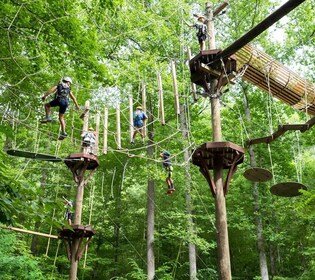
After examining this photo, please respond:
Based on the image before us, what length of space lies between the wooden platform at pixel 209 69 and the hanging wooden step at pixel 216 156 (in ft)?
3.42

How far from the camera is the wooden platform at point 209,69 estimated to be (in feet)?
16.4

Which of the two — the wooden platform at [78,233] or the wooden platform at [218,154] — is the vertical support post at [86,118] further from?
the wooden platform at [218,154]

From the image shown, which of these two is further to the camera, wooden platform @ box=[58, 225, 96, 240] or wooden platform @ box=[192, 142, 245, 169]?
wooden platform @ box=[58, 225, 96, 240]

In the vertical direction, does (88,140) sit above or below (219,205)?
above

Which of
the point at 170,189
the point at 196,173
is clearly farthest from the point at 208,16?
the point at 196,173

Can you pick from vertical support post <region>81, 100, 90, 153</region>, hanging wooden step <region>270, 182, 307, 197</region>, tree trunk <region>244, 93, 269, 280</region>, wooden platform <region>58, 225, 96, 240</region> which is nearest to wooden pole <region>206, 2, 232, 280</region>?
hanging wooden step <region>270, 182, 307, 197</region>

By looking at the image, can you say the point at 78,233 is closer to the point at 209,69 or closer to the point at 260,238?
the point at 209,69

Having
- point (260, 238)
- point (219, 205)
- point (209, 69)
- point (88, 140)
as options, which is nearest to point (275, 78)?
point (209, 69)

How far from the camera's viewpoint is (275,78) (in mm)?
6008

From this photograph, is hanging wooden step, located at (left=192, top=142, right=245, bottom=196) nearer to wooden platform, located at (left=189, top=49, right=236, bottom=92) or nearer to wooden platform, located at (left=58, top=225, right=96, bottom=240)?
wooden platform, located at (left=189, top=49, right=236, bottom=92)

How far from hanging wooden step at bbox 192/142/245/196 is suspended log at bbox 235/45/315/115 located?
5.16 ft

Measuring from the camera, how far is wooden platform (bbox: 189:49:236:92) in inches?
196

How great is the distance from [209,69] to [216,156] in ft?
4.04

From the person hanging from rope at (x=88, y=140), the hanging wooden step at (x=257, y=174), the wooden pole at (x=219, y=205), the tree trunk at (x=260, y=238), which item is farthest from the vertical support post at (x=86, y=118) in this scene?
the tree trunk at (x=260, y=238)
